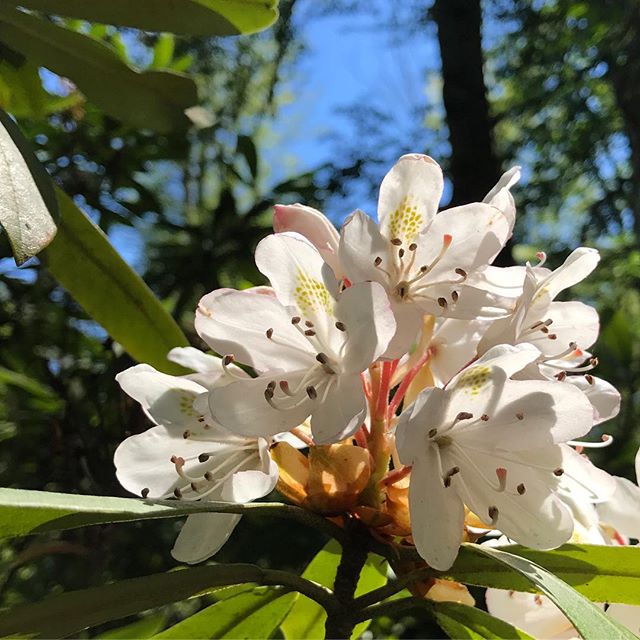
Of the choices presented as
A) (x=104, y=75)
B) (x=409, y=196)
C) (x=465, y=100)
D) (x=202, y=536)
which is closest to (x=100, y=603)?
(x=202, y=536)

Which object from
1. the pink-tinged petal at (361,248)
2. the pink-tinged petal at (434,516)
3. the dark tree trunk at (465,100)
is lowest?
the pink-tinged petal at (434,516)

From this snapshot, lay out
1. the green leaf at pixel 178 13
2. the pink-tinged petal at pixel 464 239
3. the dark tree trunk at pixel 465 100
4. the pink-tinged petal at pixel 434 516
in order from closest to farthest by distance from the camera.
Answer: the pink-tinged petal at pixel 434 516 < the pink-tinged petal at pixel 464 239 < the green leaf at pixel 178 13 < the dark tree trunk at pixel 465 100

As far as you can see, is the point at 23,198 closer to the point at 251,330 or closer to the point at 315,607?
the point at 251,330

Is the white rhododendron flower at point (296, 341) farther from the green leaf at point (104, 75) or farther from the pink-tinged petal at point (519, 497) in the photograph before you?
the green leaf at point (104, 75)

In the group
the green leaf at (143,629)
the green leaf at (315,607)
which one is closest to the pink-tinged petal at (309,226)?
the green leaf at (315,607)

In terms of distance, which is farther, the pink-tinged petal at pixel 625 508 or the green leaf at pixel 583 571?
the pink-tinged petal at pixel 625 508

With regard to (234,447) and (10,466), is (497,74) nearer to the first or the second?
(10,466)

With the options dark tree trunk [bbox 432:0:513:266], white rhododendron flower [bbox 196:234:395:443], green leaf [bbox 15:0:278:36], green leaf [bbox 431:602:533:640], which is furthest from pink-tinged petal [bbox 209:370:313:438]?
dark tree trunk [bbox 432:0:513:266]
